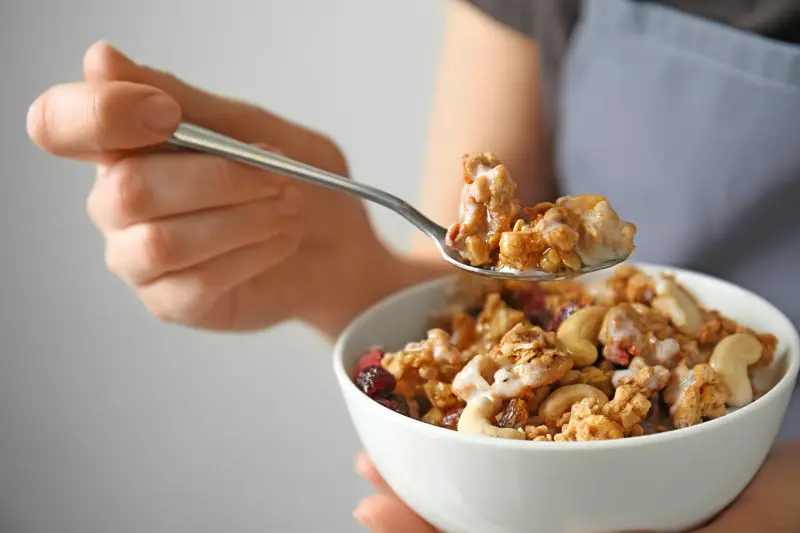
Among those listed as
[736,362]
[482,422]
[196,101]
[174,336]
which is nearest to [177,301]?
[196,101]

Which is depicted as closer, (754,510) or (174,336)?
(754,510)

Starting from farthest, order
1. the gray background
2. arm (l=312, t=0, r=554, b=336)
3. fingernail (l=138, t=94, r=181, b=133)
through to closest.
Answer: the gray background < arm (l=312, t=0, r=554, b=336) < fingernail (l=138, t=94, r=181, b=133)

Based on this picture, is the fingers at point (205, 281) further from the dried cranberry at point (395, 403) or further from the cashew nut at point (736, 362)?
the cashew nut at point (736, 362)

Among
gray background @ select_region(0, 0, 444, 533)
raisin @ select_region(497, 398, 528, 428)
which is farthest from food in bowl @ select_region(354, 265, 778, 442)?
gray background @ select_region(0, 0, 444, 533)

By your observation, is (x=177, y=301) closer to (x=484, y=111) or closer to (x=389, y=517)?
(x=389, y=517)

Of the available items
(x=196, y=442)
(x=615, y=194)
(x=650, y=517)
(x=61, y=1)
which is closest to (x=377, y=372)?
(x=650, y=517)

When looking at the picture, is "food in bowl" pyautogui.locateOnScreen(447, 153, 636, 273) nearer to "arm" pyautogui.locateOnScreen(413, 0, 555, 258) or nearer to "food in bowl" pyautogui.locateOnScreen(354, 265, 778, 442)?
"food in bowl" pyautogui.locateOnScreen(354, 265, 778, 442)

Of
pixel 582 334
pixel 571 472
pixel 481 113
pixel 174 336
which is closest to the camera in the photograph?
pixel 571 472
